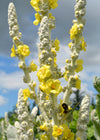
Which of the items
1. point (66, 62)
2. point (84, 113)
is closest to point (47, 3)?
point (66, 62)

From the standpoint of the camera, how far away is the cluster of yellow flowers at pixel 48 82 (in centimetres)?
176

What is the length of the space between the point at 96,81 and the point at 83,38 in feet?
1.32

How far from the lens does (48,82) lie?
5.88ft

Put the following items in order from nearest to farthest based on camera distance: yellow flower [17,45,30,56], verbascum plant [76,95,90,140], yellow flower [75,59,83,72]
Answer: verbascum plant [76,95,90,140], yellow flower [75,59,83,72], yellow flower [17,45,30,56]

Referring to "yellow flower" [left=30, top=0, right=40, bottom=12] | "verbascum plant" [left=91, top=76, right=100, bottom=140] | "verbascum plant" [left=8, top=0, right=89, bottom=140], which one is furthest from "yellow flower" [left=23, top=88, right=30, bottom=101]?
"yellow flower" [left=30, top=0, right=40, bottom=12]

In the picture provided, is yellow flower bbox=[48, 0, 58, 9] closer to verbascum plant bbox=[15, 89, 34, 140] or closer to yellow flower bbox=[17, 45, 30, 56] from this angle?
yellow flower bbox=[17, 45, 30, 56]

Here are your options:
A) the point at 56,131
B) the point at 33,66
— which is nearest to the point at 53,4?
the point at 33,66

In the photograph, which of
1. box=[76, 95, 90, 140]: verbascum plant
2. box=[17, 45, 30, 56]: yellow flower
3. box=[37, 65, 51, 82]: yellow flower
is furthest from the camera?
box=[17, 45, 30, 56]: yellow flower

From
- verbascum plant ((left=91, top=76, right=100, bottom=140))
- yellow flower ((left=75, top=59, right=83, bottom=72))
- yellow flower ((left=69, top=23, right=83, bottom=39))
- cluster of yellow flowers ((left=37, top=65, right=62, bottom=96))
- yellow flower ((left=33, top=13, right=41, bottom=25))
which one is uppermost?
yellow flower ((left=33, top=13, right=41, bottom=25))

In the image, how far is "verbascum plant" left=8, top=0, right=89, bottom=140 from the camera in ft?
5.90

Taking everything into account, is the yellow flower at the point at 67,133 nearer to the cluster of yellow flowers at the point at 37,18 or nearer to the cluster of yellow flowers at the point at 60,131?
the cluster of yellow flowers at the point at 60,131

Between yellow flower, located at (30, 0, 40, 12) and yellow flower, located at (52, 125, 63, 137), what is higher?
yellow flower, located at (30, 0, 40, 12)

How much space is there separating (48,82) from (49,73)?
0.25 feet

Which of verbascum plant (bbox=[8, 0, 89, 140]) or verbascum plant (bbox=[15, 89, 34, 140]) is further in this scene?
verbascum plant (bbox=[15, 89, 34, 140])
